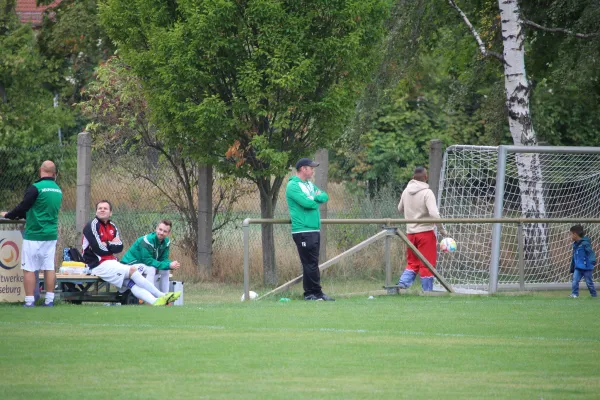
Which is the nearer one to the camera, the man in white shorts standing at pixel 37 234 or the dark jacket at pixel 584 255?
the man in white shorts standing at pixel 37 234

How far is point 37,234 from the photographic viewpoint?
13867mm

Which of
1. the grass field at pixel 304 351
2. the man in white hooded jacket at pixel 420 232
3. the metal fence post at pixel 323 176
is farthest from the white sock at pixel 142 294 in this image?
the metal fence post at pixel 323 176

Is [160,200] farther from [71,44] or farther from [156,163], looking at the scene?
[71,44]

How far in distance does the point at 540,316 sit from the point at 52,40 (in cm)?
2366

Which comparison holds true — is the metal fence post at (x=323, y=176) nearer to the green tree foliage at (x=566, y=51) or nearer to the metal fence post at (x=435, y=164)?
the metal fence post at (x=435, y=164)

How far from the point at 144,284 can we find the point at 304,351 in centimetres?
539

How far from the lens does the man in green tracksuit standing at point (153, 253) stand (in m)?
14.7

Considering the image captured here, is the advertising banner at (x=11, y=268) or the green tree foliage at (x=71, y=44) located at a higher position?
the green tree foliage at (x=71, y=44)

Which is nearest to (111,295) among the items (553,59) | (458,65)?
(553,59)

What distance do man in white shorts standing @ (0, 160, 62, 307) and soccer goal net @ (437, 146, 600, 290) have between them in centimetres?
Result: 653

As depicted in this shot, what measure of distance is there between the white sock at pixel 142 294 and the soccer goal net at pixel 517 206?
517 centimetres

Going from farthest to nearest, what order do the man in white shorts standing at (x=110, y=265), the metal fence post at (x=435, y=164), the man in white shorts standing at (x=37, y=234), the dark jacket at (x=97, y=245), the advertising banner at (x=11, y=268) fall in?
the metal fence post at (x=435, y=164), the advertising banner at (x=11, y=268), the dark jacket at (x=97, y=245), the man in white shorts standing at (x=110, y=265), the man in white shorts standing at (x=37, y=234)

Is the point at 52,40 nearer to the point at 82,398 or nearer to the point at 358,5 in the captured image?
the point at 358,5

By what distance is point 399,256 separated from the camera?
16.4 m
